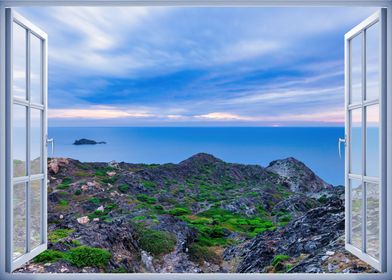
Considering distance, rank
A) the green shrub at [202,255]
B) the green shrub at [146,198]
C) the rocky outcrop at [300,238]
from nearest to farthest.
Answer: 1. the rocky outcrop at [300,238]
2. the green shrub at [202,255]
3. the green shrub at [146,198]

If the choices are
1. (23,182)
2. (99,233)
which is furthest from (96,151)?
(23,182)

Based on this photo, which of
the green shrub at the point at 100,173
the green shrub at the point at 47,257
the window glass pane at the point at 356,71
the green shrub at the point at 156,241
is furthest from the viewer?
the green shrub at the point at 100,173

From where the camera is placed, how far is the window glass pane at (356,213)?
1918mm

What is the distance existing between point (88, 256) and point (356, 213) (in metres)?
3.19

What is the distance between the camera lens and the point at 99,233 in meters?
5.14

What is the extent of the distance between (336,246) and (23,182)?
3.17 metres

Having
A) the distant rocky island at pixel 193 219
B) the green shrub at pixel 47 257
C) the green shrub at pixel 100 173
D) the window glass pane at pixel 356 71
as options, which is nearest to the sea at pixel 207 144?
the green shrub at pixel 100 173

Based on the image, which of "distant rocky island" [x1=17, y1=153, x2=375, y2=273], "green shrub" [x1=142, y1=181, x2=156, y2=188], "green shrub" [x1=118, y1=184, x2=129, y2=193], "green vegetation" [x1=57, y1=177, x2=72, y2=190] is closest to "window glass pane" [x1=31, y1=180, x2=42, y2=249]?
"distant rocky island" [x1=17, y1=153, x2=375, y2=273]

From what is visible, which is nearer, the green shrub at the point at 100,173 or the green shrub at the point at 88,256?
the green shrub at the point at 88,256

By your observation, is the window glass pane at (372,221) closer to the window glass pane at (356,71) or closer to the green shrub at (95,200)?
the window glass pane at (356,71)

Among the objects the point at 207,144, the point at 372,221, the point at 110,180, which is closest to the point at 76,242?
the point at 372,221

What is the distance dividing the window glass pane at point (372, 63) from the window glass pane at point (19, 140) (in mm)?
1669

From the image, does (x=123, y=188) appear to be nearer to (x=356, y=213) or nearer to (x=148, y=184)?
(x=148, y=184)

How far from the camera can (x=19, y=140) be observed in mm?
1788
